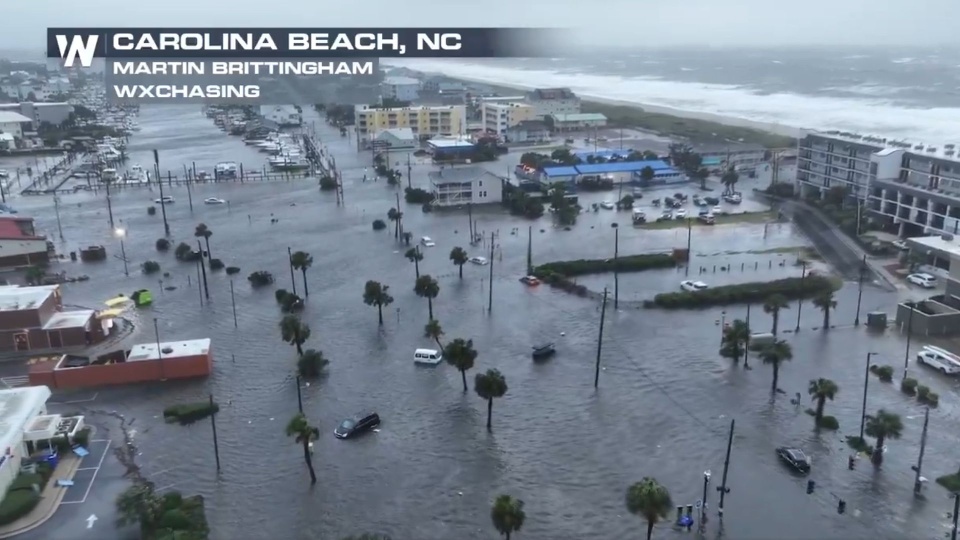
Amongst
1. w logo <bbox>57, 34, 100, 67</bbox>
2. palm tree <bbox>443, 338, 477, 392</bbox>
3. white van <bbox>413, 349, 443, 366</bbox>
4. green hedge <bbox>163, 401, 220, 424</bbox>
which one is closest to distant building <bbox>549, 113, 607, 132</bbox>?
white van <bbox>413, 349, 443, 366</bbox>

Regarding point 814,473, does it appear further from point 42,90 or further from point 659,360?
point 42,90

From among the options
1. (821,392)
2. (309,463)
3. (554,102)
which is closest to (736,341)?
(821,392)

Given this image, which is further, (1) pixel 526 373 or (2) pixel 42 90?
(2) pixel 42 90

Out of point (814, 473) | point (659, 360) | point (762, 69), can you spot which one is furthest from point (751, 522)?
point (762, 69)

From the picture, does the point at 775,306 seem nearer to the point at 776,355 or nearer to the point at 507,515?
the point at 776,355

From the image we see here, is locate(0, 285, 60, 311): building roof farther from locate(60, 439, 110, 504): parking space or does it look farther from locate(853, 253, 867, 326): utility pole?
locate(853, 253, 867, 326): utility pole

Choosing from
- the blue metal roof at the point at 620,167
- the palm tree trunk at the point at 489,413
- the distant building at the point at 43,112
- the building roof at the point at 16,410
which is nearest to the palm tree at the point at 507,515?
the palm tree trunk at the point at 489,413
